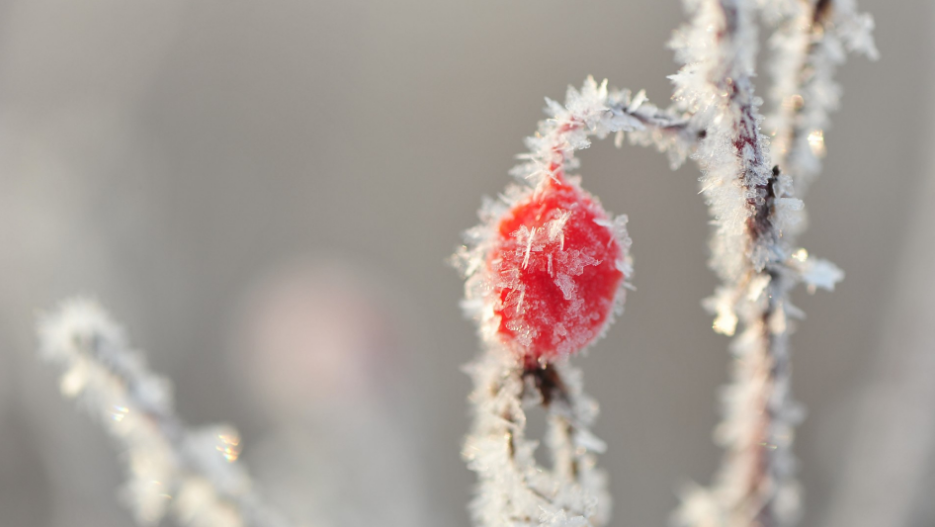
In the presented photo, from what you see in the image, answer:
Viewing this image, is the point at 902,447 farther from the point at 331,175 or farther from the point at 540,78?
the point at 331,175

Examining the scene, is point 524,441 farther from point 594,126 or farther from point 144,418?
point 144,418

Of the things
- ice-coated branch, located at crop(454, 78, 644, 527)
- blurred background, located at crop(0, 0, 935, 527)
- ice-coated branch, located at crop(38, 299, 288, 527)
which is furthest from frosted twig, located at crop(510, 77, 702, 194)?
blurred background, located at crop(0, 0, 935, 527)

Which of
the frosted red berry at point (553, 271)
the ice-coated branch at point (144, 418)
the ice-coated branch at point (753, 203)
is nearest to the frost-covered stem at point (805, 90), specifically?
the ice-coated branch at point (753, 203)

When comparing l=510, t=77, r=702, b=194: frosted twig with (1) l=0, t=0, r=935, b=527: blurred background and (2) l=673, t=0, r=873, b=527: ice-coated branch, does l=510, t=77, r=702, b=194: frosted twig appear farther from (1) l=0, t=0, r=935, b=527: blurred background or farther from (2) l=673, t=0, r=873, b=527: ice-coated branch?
(1) l=0, t=0, r=935, b=527: blurred background

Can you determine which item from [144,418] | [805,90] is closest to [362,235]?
[144,418]

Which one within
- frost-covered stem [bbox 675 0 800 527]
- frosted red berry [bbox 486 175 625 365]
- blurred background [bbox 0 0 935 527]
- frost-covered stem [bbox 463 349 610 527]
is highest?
blurred background [bbox 0 0 935 527]

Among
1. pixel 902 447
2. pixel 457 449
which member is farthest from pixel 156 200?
pixel 902 447
